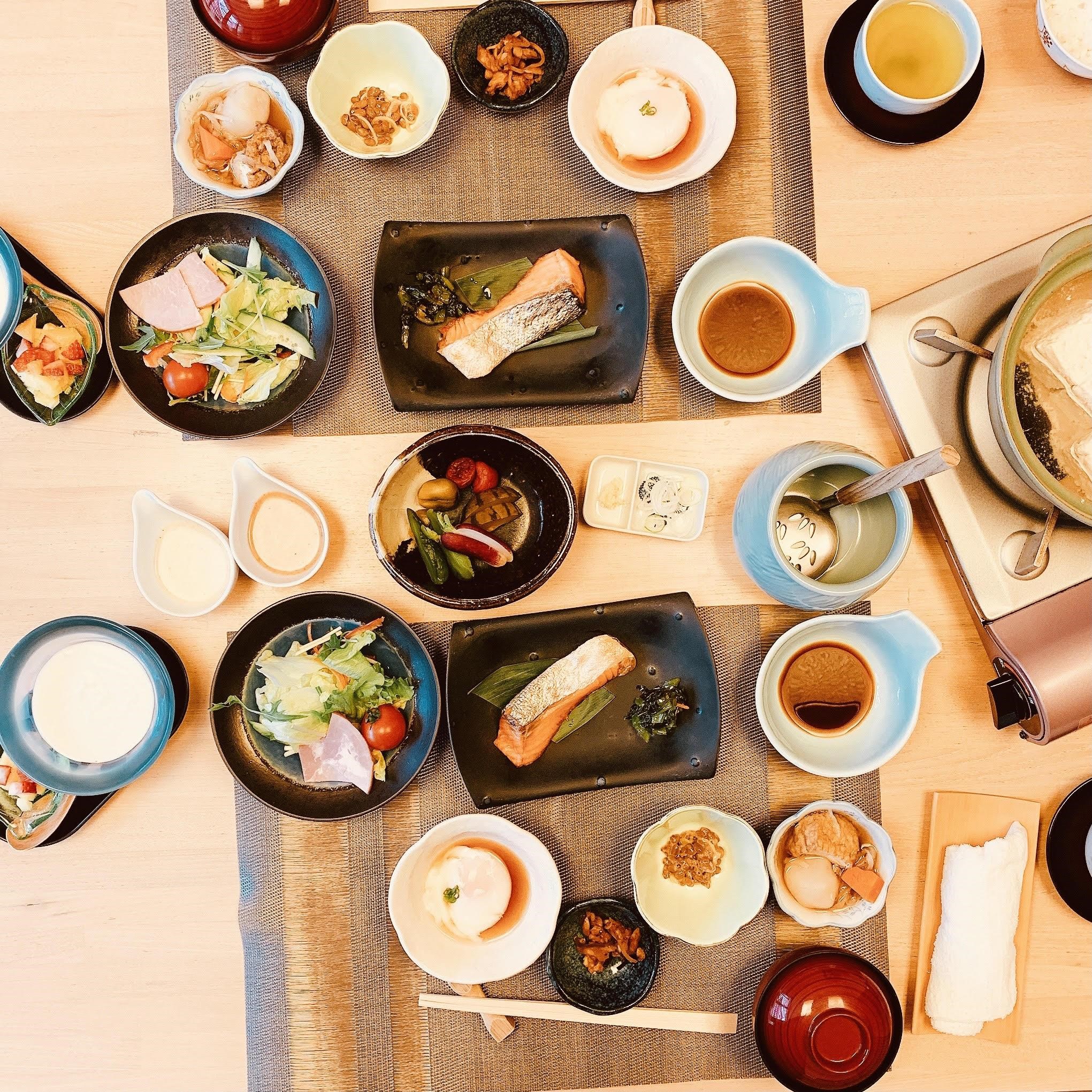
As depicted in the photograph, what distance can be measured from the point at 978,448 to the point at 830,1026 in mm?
1158

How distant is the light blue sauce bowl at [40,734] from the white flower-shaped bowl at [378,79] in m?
1.11

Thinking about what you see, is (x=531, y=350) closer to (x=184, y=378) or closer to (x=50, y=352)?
(x=184, y=378)

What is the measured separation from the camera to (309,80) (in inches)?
63.5

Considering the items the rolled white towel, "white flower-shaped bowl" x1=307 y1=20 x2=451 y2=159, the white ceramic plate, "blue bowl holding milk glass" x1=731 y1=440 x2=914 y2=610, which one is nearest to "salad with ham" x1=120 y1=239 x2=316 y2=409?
"white flower-shaped bowl" x1=307 y1=20 x2=451 y2=159

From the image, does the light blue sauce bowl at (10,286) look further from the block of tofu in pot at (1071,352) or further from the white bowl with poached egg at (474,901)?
the block of tofu in pot at (1071,352)

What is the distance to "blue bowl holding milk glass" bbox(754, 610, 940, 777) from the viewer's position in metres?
1.56

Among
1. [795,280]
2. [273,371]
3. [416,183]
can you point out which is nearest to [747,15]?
[795,280]

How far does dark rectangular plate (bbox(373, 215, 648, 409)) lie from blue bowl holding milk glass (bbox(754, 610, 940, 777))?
63cm

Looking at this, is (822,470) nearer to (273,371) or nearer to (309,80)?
(273,371)

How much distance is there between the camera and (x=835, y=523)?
163 centimetres

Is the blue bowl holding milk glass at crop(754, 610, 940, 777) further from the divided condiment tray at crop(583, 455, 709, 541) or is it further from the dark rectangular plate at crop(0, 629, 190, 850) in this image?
the dark rectangular plate at crop(0, 629, 190, 850)

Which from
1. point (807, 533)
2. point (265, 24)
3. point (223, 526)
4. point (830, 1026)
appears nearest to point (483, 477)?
point (223, 526)

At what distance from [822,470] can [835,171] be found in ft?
2.09

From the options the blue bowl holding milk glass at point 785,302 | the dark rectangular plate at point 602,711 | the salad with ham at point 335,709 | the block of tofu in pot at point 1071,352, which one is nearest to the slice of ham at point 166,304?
the salad with ham at point 335,709
